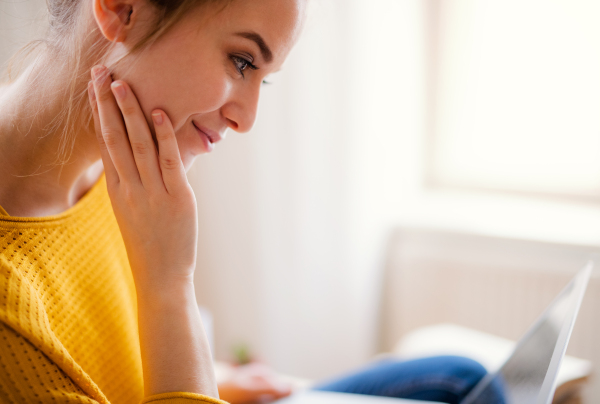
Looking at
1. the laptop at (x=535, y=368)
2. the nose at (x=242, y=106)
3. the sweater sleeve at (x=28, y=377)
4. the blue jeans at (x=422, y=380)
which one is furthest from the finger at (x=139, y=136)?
the blue jeans at (x=422, y=380)

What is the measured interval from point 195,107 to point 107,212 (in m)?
0.31

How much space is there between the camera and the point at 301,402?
0.98 m

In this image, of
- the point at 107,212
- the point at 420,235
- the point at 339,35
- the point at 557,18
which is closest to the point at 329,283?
the point at 420,235

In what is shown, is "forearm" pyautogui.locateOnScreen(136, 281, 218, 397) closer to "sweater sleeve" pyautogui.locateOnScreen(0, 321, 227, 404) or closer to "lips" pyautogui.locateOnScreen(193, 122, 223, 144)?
"sweater sleeve" pyautogui.locateOnScreen(0, 321, 227, 404)

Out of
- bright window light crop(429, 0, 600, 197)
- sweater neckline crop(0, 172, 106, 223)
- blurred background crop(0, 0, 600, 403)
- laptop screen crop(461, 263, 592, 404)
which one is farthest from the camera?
bright window light crop(429, 0, 600, 197)

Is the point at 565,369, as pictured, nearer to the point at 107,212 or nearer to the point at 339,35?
the point at 107,212

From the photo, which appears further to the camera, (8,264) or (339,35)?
(339,35)

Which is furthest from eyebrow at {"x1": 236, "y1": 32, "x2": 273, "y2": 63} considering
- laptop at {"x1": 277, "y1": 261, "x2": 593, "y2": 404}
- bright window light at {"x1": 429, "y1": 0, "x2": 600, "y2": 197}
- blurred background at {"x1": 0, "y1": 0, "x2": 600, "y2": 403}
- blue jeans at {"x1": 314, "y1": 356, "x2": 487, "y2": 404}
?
bright window light at {"x1": 429, "y1": 0, "x2": 600, "y2": 197}

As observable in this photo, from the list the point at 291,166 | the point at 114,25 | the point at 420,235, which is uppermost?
the point at 291,166

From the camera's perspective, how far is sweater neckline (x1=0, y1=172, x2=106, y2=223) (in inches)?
26.6

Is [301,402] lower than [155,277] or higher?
lower

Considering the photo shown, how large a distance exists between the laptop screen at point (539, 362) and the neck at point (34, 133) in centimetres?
70

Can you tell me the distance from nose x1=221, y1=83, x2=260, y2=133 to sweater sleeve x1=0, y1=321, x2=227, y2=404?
16.0 inches

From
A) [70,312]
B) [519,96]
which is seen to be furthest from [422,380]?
[519,96]
